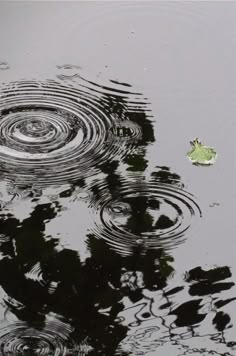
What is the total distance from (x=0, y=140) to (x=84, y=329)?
0.86 metres

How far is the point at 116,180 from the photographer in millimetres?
2768

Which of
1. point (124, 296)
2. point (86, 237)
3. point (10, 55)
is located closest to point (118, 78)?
point (10, 55)

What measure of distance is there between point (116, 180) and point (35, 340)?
2.23 feet

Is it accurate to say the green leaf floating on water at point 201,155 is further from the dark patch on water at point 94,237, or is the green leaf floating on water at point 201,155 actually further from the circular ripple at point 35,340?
the circular ripple at point 35,340

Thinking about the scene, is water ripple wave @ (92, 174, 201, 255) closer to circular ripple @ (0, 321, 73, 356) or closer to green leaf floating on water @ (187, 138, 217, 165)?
green leaf floating on water @ (187, 138, 217, 165)

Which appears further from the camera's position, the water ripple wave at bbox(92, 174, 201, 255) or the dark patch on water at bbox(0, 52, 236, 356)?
the water ripple wave at bbox(92, 174, 201, 255)

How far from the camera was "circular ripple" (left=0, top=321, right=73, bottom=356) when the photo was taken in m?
2.26

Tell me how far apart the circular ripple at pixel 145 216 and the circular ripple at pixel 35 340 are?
35 cm

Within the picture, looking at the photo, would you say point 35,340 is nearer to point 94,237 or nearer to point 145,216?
point 94,237

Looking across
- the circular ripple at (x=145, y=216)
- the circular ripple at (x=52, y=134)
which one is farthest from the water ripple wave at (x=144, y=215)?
the circular ripple at (x=52, y=134)

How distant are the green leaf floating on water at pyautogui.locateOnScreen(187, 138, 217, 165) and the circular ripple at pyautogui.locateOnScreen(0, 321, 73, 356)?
827 mm

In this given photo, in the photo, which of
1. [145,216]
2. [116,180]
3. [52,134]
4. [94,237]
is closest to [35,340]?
[94,237]

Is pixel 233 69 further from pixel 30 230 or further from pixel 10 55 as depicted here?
pixel 30 230

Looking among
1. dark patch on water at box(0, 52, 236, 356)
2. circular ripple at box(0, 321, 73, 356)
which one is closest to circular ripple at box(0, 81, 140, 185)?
dark patch on water at box(0, 52, 236, 356)
